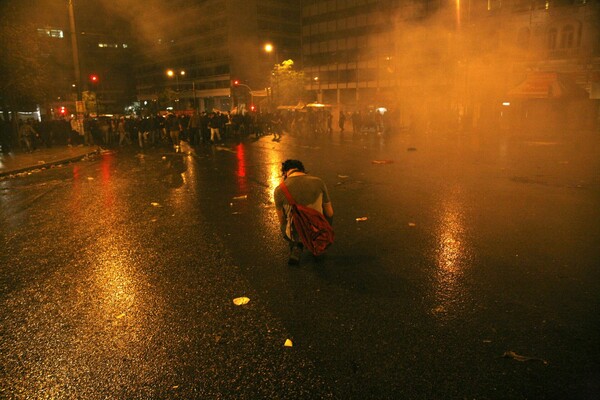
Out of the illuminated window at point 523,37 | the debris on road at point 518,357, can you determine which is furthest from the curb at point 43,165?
the illuminated window at point 523,37

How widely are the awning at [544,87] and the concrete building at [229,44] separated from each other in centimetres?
3756

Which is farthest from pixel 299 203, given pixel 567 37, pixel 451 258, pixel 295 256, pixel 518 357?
pixel 567 37

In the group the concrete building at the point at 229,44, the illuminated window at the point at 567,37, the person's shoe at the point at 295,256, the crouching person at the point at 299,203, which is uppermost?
the concrete building at the point at 229,44

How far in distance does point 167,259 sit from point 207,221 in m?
1.40

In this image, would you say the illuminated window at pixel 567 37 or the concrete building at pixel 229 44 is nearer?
the illuminated window at pixel 567 37

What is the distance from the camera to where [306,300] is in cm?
305

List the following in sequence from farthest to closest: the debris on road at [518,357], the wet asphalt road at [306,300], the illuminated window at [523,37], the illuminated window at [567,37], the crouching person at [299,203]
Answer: the illuminated window at [567,37]
the illuminated window at [523,37]
the crouching person at [299,203]
the debris on road at [518,357]
the wet asphalt road at [306,300]

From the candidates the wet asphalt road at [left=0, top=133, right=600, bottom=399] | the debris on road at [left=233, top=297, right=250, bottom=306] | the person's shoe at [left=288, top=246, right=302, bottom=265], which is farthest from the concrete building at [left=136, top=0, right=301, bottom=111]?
the debris on road at [left=233, top=297, right=250, bottom=306]

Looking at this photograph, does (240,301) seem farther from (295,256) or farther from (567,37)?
(567,37)

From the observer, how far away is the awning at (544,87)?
20.5 metres

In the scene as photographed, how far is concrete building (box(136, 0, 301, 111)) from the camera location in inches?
2154

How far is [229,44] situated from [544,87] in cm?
4294

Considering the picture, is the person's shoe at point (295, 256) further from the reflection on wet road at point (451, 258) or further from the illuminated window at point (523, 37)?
the illuminated window at point (523, 37)

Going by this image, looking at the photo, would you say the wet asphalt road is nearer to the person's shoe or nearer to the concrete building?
the person's shoe
